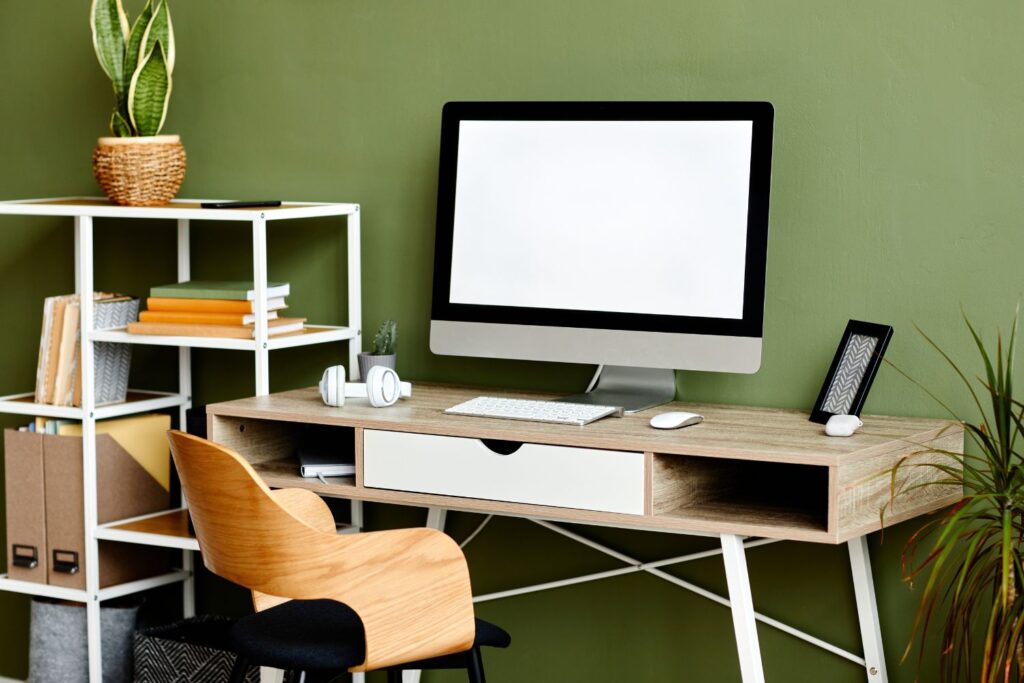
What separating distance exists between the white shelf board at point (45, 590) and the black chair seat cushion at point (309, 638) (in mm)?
990

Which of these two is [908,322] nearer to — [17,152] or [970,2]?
[970,2]

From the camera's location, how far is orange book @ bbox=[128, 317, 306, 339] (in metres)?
2.91

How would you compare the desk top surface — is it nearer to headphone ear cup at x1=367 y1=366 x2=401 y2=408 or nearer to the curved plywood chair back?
headphone ear cup at x1=367 y1=366 x2=401 y2=408

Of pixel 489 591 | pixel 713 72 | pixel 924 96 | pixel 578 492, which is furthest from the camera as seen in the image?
pixel 489 591

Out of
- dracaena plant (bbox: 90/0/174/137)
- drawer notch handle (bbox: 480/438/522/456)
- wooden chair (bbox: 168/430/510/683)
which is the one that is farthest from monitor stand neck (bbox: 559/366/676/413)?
dracaena plant (bbox: 90/0/174/137)

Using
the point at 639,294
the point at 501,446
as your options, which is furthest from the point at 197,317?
the point at 639,294

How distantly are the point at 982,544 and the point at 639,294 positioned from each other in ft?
2.43

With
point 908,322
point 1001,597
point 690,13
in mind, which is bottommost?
point 1001,597

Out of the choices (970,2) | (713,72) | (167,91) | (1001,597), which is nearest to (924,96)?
(970,2)

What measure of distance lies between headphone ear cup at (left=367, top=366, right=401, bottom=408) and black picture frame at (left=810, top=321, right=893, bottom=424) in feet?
2.55

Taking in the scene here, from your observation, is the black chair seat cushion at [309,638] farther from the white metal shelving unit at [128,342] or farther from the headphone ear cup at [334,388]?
the white metal shelving unit at [128,342]

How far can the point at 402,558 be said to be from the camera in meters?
2.00

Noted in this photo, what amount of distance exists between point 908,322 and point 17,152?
227cm

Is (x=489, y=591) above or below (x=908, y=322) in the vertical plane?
below
